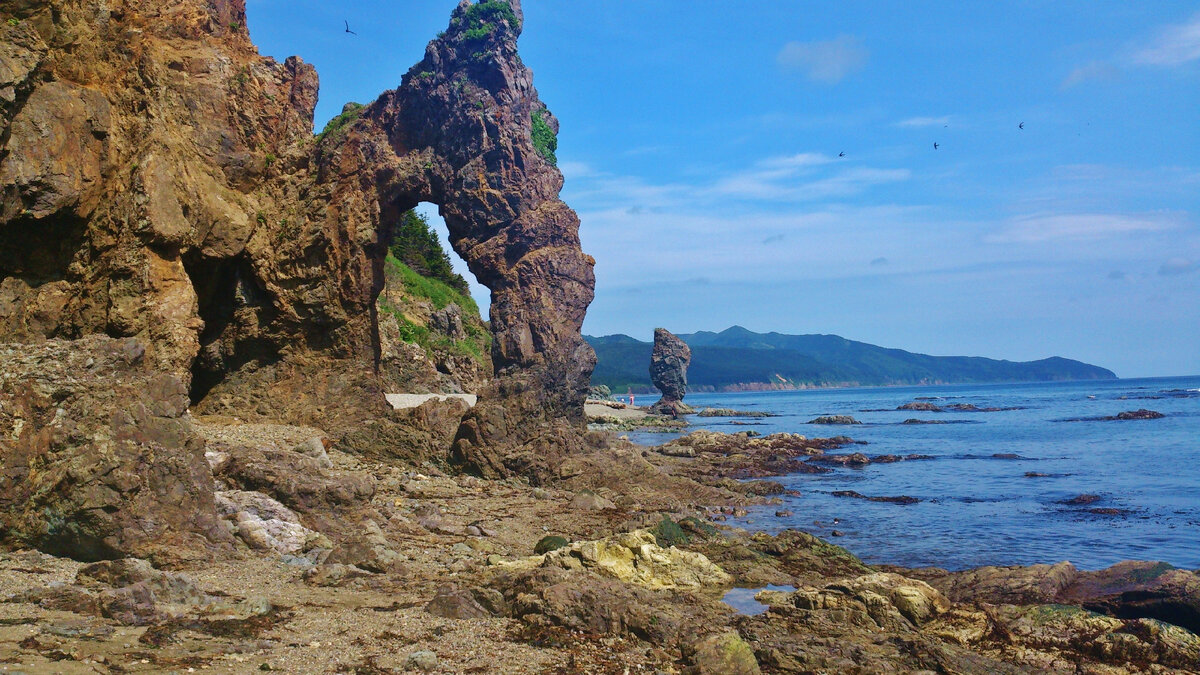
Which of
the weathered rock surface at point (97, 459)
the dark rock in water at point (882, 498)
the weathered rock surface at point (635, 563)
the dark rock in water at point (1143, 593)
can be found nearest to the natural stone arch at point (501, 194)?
the dark rock in water at point (882, 498)

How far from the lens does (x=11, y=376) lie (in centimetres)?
997

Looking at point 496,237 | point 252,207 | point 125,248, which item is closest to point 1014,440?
point 496,237

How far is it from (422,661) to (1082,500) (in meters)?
25.1

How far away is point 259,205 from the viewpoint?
21.0 m

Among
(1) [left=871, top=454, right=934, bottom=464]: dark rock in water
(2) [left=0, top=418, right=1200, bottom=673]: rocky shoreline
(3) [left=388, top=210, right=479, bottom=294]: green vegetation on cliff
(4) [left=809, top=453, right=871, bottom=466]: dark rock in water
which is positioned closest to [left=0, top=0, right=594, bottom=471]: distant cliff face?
(2) [left=0, top=418, right=1200, bottom=673]: rocky shoreline

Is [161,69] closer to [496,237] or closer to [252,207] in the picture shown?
[252,207]

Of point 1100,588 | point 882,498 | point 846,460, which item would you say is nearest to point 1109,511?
point 882,498

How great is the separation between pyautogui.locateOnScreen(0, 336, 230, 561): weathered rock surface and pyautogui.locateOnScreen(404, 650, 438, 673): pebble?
4.23 metres

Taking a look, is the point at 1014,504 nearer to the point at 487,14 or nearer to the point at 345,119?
the point at 345,119

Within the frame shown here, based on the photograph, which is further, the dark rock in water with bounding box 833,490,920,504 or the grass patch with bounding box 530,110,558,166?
the grass patch with bounding box 530,110,558,166

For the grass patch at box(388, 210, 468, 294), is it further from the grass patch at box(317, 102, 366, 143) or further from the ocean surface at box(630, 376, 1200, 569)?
the grass patch at box(317, 102, 366, 143)

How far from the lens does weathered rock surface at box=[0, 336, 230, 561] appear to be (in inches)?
366

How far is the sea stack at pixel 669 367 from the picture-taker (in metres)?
90.7

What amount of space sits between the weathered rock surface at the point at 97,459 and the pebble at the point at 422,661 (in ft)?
13.9
